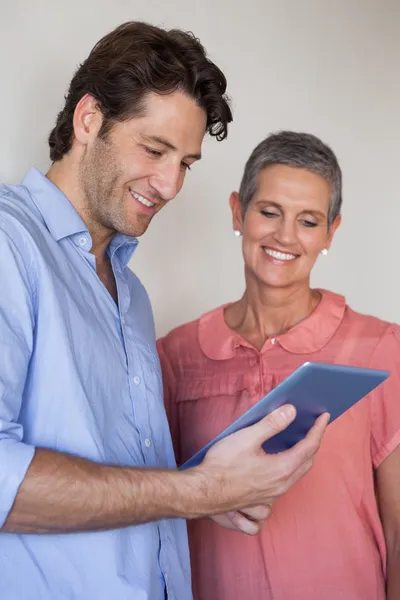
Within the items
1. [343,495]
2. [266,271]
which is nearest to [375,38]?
[266,271]

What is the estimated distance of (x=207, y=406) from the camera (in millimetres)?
1942

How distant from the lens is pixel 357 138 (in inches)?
112

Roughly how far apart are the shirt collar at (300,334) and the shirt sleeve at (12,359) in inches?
30.8

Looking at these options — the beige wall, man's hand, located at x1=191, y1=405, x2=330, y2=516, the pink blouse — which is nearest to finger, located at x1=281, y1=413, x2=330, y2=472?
man's hand, located at x1=191, y1=405, x2=330, y2=516

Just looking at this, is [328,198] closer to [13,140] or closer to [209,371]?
[209,371]

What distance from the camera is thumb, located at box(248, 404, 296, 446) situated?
1.35m

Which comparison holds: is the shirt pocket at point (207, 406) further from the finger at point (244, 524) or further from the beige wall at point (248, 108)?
the beige wall at point (248, 108)

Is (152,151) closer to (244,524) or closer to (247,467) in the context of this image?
(247,467)

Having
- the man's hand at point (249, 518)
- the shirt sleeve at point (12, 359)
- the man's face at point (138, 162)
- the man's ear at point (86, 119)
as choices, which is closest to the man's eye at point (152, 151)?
the man's face at point (138, 162)

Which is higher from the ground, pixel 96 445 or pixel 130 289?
pixel 130 289

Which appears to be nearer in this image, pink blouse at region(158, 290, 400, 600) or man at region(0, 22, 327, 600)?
man at region(0, 22, 327, 600)

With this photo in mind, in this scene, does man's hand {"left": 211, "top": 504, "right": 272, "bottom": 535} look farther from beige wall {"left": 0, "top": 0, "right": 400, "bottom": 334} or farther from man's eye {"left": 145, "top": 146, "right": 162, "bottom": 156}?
beige wall {"left": 0, "top": 0, "right": 400, "bottom": 334}

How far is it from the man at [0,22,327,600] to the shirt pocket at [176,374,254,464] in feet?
0.88

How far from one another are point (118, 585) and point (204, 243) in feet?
4.47
